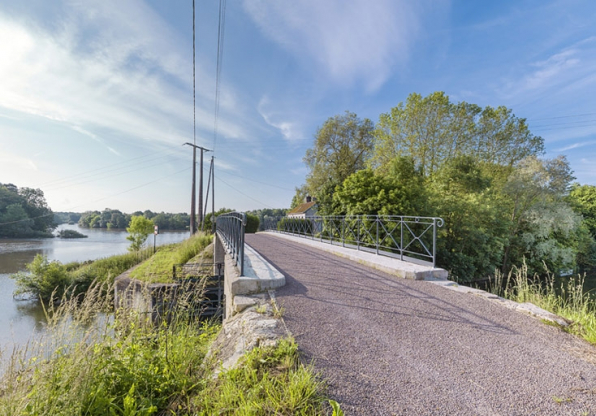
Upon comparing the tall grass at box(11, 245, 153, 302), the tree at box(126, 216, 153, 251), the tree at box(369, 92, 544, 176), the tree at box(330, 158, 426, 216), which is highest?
the tree at box(369, 92, 544, 176)

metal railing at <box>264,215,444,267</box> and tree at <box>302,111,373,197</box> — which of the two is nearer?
metal railing at <box>264,215,444,267</box>

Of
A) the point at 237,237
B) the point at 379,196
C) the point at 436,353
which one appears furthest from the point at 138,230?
the point at 436,353

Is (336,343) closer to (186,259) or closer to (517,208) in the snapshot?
(186,259)

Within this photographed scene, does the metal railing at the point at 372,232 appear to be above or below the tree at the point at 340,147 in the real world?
below

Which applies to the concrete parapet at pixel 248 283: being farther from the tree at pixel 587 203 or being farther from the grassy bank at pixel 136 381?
the tree at pixel 587 203

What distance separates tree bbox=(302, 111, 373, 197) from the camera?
2198 cm

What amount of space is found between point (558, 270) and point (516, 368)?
19651 mm

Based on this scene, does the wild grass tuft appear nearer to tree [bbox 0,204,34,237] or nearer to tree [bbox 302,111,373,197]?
tree [bbox 302,111,373,197]

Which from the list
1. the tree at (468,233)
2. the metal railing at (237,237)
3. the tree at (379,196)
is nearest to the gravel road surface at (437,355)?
the metal railing at (237,237)

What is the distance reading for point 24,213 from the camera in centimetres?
4309

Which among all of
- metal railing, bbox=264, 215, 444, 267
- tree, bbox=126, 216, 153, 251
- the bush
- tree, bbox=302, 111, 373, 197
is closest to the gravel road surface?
Answer: metal railing, bbox=264, 215, 444, 267

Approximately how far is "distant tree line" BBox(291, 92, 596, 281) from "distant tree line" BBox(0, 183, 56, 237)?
157ft

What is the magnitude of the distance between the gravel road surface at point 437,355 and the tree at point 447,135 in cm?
1441

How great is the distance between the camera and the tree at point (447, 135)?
55.2 ft
